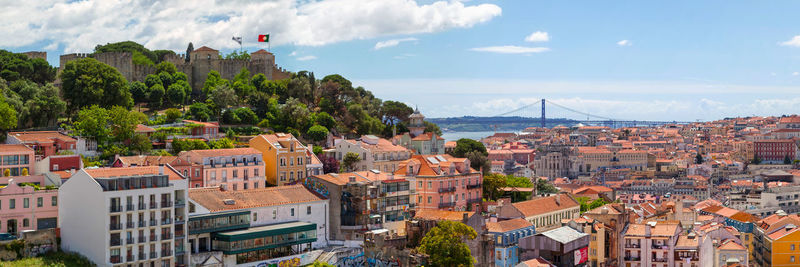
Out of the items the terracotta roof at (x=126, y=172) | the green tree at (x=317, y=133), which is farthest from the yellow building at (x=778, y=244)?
the terracotta roof at (x=126, y=172)

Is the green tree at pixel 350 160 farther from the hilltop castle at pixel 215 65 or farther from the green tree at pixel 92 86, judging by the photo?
the hilltop castle at pixel 215 65

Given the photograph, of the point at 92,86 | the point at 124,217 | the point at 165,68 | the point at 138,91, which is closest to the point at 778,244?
the point at 124,217

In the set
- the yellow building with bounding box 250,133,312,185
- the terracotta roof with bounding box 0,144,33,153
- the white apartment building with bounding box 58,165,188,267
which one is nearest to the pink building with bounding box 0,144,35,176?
the terracotta roof with bounding box 0,144,33,153

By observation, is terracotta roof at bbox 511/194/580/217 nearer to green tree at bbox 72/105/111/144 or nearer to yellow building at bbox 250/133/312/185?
yellow building at bbox 250/133/312/185

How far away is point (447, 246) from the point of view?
39.8m

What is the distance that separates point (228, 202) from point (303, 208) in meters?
4.27

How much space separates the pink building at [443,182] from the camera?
4966 cm

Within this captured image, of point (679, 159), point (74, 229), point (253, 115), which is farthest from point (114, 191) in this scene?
point (679, 159)

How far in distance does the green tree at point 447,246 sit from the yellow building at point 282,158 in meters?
10.3

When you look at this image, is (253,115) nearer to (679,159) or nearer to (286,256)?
(286,256)

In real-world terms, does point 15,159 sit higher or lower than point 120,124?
lower

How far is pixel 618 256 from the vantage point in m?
50.0

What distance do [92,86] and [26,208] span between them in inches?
786

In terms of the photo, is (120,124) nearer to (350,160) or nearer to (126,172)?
(350,160)
